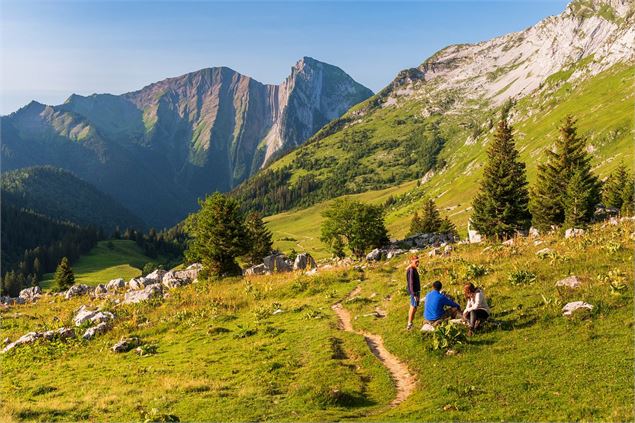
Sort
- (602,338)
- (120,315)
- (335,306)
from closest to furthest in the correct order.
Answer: (602,338)
(335,306)
(120,315)

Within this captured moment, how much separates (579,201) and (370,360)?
54.9 meters

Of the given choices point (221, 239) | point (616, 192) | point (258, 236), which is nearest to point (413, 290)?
point (221, 239)

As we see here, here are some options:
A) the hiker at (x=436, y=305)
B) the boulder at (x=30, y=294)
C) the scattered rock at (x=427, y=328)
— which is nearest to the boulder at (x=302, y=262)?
the boulder at (x=30, y=294)

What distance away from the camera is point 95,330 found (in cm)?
3238

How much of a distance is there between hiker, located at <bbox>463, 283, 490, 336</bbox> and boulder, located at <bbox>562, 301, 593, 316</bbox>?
358 cm

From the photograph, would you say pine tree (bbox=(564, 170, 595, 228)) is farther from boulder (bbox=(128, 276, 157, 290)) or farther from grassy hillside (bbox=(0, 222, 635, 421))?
boulder (bbox=(128, 276, 157, 290))

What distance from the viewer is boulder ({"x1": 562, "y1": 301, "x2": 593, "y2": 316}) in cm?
2052

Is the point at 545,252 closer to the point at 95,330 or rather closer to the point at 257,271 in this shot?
the point at 95,330

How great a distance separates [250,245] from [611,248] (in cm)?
3840

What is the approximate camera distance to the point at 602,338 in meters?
18.0

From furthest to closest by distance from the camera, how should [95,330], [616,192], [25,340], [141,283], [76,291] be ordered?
[616,192], [76,291], [141,283], [95,330], [25,340]

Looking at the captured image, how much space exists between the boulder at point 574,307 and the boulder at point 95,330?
98.3 ft

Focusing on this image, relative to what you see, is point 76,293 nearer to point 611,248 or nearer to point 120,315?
point 120,315

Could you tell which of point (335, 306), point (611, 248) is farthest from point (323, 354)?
point (611, 248)
